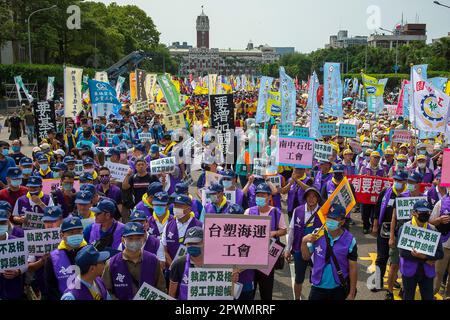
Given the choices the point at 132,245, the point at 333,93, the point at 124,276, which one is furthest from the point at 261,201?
the point at 333,93

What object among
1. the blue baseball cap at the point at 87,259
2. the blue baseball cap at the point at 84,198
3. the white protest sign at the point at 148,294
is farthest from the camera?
the blue baseball cap at the point at 84,198

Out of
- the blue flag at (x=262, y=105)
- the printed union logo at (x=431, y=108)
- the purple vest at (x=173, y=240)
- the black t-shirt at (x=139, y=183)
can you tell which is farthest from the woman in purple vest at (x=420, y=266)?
the blue flag at (x=262, y=105)

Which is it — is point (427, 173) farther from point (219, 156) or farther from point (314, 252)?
point (314, 252)

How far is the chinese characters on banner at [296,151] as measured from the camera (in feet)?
26.5

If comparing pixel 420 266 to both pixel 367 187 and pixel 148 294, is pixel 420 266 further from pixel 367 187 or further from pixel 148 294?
pixel 367 187

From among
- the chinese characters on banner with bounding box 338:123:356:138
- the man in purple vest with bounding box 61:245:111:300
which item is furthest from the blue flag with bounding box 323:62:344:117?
the man in purple vest with bounding box 61:245:111:300

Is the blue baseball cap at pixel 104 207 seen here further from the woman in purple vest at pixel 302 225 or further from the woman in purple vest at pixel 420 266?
the woman in purple vest at pixel 420 266

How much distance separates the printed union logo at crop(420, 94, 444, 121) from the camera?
36.3 feet

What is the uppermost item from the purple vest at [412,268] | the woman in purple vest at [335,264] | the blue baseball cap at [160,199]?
the blue baseball cap at [160,199]

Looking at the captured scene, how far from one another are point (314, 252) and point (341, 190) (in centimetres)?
85

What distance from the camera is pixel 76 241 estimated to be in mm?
4762

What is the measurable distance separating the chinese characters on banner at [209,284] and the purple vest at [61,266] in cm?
119

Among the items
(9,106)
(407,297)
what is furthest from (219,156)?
(9,106)

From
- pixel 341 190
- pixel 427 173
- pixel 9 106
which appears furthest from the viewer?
pixel 9 106
